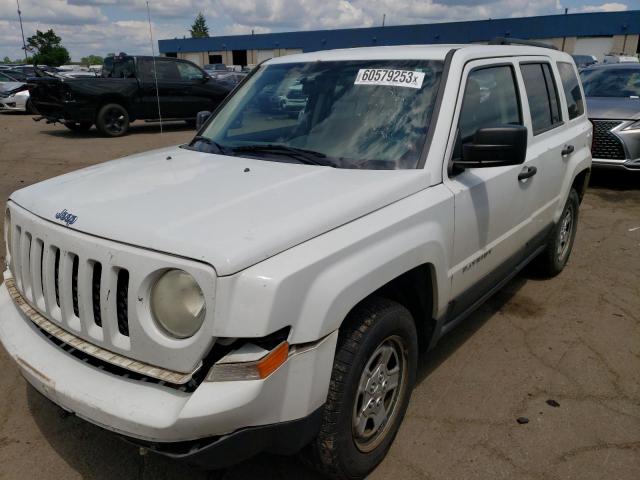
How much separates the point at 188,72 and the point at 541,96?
1261 cm

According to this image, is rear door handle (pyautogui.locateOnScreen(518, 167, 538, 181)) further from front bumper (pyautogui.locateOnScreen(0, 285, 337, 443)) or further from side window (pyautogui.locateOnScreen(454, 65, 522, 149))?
front bumper (pyautogui.locateOnScreen(0, 285, 337, 443))

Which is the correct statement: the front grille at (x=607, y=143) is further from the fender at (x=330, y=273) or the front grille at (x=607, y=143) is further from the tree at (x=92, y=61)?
the tree at (x=92, y=61)

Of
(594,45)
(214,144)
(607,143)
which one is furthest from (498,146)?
(594,45)

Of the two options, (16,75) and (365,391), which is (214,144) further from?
(16,75)

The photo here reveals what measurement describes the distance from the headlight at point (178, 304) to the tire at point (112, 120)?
12.9m

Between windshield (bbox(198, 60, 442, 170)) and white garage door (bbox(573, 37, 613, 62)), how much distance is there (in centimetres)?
4813

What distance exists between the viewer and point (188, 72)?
49.1 ft

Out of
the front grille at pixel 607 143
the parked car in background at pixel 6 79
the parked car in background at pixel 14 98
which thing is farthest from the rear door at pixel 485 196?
the parked car in background at pixel 6 79

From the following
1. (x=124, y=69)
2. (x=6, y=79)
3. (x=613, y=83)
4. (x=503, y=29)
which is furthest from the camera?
(x=503, y=29)

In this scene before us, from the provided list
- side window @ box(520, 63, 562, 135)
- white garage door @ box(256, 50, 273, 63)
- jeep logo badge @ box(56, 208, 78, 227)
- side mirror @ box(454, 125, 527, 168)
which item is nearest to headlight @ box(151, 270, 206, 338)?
jeep logo badge @ box(56, 208, 78, 227)

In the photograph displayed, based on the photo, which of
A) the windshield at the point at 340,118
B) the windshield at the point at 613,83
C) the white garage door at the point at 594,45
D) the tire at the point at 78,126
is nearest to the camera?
the windshield at the point at 340,118

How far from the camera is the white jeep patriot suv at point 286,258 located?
1.88 m

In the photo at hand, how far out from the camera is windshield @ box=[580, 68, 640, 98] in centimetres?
909

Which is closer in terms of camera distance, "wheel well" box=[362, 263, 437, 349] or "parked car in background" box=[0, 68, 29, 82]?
"wheel well" box=[362, 263, 437, 349]
